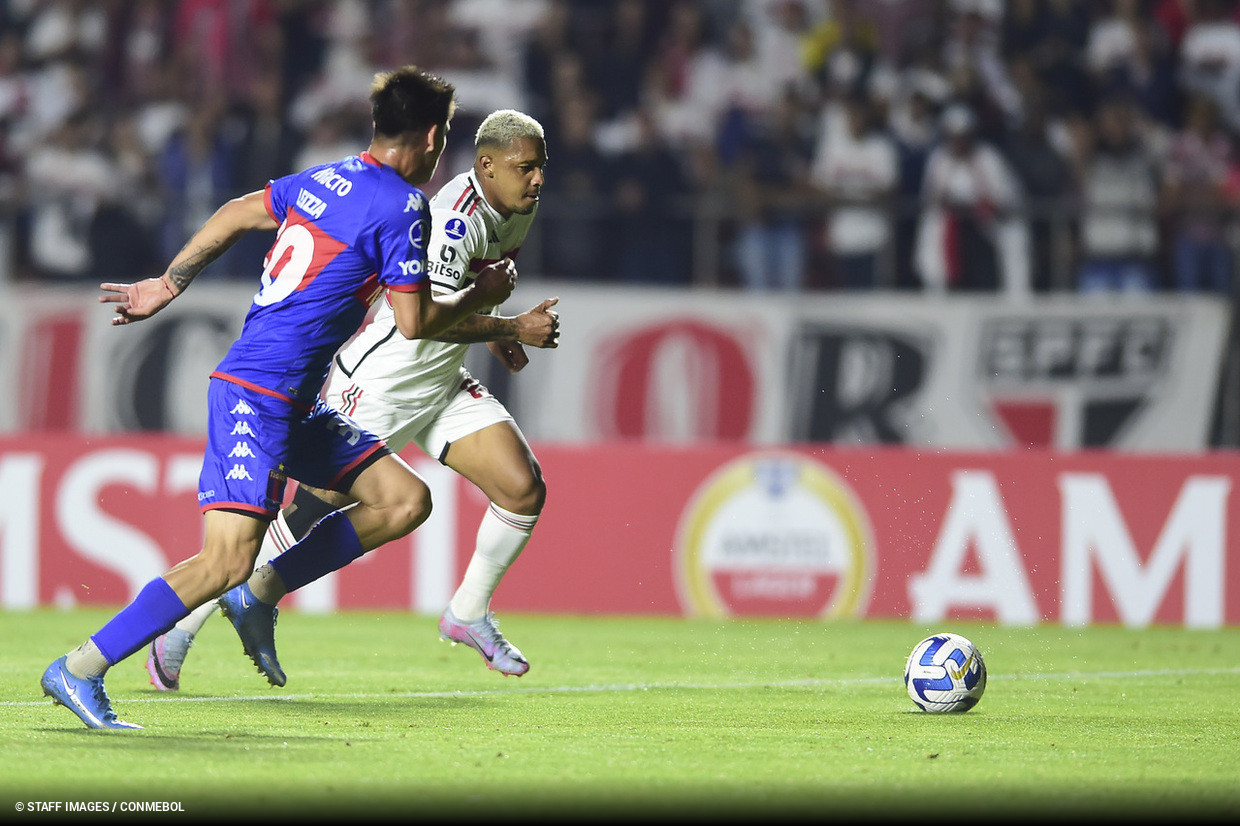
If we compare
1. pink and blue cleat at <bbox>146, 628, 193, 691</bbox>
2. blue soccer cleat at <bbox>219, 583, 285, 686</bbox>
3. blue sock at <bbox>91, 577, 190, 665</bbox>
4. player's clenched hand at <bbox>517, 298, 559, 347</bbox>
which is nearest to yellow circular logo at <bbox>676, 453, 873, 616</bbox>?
pink and blue cleat at <bbox>146, 628, 193, 691</bbox>

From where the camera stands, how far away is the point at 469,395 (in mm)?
7973

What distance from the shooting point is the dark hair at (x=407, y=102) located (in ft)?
20.3

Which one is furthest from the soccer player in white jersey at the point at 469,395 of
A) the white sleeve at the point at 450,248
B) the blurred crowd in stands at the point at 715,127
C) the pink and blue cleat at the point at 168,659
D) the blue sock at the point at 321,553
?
the blurred crowd in stands at the point at 715,127

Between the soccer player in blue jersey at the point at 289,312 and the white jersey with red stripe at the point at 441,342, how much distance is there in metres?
1.10

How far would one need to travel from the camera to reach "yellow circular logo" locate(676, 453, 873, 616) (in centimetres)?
1184

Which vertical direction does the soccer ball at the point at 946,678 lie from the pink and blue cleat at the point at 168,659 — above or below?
above

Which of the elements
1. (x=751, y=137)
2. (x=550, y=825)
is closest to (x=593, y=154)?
(x=751, y=137)

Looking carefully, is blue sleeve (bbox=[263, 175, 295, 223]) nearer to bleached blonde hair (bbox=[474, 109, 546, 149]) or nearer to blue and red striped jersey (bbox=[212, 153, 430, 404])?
blue and red striped jersey (bbox=[212, 153, 430, 404])

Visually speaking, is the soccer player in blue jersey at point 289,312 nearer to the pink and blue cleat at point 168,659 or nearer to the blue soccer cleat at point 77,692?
the blue soccer cleat at point 77,692

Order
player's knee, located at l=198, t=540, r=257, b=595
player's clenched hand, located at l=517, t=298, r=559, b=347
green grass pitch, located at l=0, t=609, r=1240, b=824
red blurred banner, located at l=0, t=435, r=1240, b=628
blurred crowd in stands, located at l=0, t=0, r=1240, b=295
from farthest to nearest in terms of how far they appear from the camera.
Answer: blurred crowd in stands, located at l=0, t=0, r=1240, b=295 → red blurred banner, located at l=0, t=435, r=1240, b=628 → player's clenched hand, located at l=517, t=298, r=559, b=347 → player's knee, located at l=198, t=540, r=257, b=595 → green grass pitch, located at l=0, t=609, r=1240, b=824

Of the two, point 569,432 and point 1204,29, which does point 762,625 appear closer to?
point 569,432

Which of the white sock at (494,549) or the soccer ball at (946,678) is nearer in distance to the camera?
the soccer ball at (946,678)

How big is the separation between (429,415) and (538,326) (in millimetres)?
1347

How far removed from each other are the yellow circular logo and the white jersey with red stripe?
165 inches
